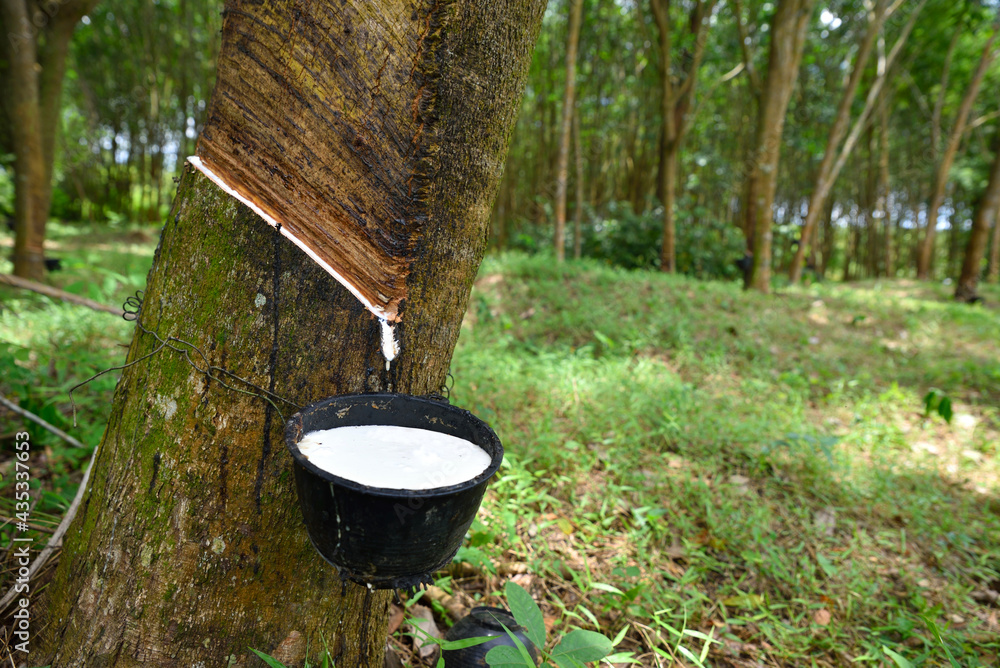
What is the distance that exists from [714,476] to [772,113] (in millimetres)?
5525

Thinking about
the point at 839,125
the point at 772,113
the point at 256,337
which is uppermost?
the point at 839,125

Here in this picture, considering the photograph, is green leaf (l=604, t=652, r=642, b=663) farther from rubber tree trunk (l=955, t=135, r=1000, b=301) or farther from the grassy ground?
rubber tree trunk (l=955, t=135, r=1000, b=301)

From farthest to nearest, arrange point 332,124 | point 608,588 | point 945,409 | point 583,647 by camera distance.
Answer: point 945,409, point 608,588, point 583,647, point 332,124

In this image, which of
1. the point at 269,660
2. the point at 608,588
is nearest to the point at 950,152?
the point at 608,588

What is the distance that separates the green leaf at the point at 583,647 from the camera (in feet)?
3.77

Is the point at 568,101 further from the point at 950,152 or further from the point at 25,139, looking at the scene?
the point at 950,152

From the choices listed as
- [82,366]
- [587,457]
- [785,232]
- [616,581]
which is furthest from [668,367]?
[785,232]

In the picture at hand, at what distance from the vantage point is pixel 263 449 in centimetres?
110

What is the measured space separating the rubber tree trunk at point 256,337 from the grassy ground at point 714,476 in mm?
739

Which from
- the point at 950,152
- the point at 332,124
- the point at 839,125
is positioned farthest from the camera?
the point at 950,152

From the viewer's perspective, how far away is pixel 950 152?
895cm

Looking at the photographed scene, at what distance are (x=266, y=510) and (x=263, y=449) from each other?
0.14 m

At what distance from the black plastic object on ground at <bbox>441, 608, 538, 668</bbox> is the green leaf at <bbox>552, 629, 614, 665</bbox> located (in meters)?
0.34

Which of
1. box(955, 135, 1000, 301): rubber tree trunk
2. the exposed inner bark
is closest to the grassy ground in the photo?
the exposed inner bark
